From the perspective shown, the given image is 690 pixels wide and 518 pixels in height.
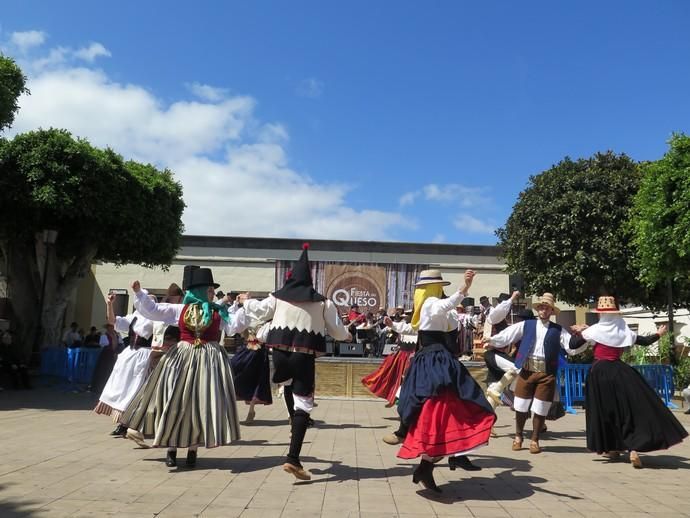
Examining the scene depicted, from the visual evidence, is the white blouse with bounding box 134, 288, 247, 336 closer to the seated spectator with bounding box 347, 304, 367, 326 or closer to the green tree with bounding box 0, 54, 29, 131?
the green tree with bounding box 0, 54, 29, 131

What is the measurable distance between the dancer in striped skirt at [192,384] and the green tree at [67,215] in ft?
39.8

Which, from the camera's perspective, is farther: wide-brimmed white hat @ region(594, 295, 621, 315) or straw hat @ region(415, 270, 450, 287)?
wide-brimmed white hat @ region(594, 295, 621, 315)

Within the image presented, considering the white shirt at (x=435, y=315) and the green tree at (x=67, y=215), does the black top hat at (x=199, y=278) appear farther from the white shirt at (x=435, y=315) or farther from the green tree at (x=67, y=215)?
the green tree at (x=67, y=215)

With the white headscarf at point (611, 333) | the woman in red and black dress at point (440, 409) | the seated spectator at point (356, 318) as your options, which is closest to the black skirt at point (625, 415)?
the white headscarf at point (611, 333)

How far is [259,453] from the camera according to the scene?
6840mm

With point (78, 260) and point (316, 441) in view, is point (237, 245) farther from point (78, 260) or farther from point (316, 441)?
point (316, 441)

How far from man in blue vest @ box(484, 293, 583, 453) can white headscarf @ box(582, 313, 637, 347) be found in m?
0.40

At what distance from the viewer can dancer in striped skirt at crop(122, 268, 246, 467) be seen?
5535 millimetres

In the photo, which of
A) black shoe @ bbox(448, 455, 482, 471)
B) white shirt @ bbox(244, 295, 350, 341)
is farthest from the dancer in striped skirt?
black shoe @ bbox(448, 455, 482, 471)

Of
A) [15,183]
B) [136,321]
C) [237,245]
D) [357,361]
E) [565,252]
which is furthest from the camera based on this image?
[237,245]

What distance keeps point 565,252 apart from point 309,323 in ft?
63.0

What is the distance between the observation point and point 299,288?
5801 mm

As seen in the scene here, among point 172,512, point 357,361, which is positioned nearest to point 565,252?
point 357,361

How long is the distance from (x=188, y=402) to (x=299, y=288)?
146 cm
